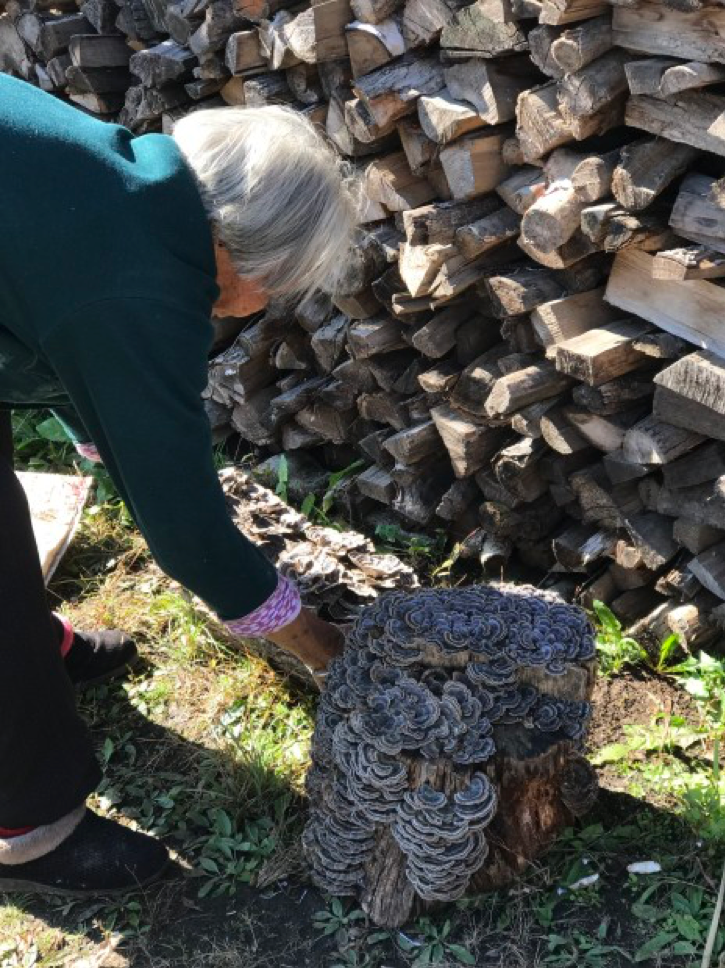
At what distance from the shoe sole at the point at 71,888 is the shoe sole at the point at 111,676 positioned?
2.34 feet

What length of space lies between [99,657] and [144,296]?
1.65 m

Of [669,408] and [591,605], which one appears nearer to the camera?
[669,408]

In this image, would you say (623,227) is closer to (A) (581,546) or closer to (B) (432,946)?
(A) (581,546)

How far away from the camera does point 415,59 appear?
290cm

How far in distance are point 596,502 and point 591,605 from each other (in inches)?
15.0

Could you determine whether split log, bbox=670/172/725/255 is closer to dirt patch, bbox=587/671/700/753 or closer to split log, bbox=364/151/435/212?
split log, bbox=364/151/435/212

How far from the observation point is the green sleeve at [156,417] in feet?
6.12

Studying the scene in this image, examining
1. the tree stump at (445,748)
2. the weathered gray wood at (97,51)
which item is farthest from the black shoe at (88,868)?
the weathered gray wood at (97,51)

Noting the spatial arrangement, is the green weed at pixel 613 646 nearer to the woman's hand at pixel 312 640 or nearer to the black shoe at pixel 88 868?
the woman's hand at pixel 312 640

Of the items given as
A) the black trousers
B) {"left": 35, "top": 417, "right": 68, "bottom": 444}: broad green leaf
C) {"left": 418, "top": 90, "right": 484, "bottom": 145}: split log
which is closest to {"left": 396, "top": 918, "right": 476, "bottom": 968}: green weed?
the black trousers

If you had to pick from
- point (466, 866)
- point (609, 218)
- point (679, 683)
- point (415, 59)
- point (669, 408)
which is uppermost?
point (415, 59)

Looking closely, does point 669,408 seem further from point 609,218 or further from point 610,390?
point 609,218

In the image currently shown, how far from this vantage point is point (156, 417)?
191cm

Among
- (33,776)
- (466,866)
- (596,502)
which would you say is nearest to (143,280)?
(33,776)
